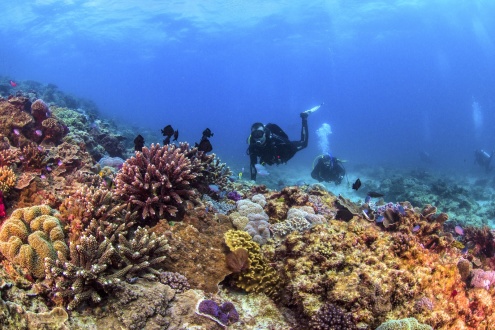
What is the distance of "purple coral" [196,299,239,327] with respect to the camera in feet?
11.7

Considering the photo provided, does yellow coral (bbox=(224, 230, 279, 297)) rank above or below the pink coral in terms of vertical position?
above

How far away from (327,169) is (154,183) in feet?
44.0

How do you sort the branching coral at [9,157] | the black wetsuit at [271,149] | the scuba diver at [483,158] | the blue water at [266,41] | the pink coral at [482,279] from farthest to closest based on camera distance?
the blue water at [266,41] → the scuba diver at [483,158] → the black wetsuit at [271,149] → the branching coral at [9,157] → the pink coral at [482,279]

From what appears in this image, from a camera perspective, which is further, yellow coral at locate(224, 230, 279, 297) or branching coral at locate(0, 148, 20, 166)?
branching coral at locate(0, 148, 20, 166)

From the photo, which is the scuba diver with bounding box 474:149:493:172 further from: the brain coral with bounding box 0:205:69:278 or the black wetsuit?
the brain coral with bounding box 0:205:69:278

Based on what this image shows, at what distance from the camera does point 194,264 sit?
4.45 meters

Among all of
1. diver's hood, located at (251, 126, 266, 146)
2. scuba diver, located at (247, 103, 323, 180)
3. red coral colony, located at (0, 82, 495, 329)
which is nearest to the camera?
red coral colony, located at (0, 82, 495, 329)

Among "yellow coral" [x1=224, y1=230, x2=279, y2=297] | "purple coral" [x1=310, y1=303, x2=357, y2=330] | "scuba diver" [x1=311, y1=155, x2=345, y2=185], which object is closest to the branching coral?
"yellow coral" [x1=224, y1=230, x2=279, y2=297]

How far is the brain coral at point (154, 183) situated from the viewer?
4961 mm

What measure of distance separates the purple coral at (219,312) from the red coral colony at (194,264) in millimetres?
17

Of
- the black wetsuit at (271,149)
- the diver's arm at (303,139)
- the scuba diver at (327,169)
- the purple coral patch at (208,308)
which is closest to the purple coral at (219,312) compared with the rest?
the purple coral patch at (208,308)

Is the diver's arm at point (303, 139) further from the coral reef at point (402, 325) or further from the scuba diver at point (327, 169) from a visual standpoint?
the coral reef at point (402, 325)

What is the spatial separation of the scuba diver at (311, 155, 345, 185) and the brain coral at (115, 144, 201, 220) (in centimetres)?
1248

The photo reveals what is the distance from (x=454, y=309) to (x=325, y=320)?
2113 mm
